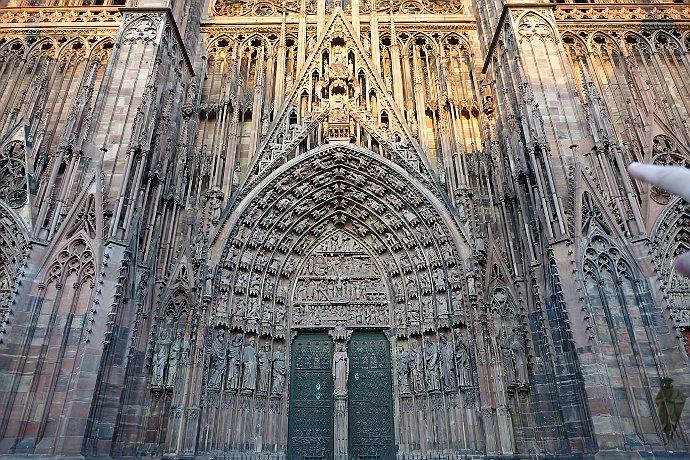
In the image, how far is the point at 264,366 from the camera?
38.5ft

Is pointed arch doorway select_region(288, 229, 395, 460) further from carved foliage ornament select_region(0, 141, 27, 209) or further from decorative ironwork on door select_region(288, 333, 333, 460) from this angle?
carved foliage ornament select_region(0, 141, 27, 209)

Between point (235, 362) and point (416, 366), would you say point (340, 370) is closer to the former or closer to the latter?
point (416, 366)

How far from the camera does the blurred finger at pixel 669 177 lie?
438cm

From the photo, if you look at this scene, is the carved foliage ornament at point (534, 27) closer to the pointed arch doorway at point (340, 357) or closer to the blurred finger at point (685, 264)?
the pointed arch doorway at point (340, 357)

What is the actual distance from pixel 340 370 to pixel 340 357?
33 cm

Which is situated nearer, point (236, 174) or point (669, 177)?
point (669, 177)

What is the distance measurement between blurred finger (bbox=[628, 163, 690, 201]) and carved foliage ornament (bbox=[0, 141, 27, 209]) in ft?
38.3

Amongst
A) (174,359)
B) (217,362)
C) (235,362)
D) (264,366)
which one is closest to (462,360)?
(264,366)

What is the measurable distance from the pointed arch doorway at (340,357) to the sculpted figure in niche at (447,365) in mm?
1606

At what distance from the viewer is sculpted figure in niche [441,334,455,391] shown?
436 inches

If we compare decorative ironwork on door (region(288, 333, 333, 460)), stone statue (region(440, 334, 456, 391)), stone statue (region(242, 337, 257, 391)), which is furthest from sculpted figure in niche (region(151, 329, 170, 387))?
stone statue (region(440, 334, 456, 391))

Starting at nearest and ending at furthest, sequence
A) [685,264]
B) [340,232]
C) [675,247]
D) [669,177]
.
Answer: [669,177], [685,264], [675,247], [340,232]

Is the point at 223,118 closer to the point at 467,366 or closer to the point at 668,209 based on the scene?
the point at 467,366

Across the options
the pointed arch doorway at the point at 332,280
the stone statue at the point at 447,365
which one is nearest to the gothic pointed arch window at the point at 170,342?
the pointed arch doorway at the point at 332,280
